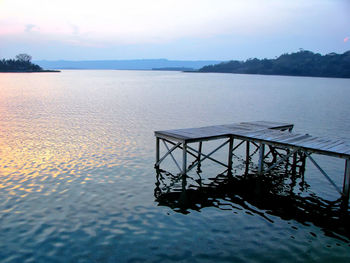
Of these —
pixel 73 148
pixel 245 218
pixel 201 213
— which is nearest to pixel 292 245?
pixel 245 218

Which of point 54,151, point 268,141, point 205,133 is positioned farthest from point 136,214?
point 54,151

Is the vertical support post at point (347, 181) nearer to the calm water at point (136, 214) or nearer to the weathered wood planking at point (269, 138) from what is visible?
the weathered wood planking at point (269, 138)

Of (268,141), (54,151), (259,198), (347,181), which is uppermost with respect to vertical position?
(268,141)

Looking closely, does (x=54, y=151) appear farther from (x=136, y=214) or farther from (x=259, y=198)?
(x=259, y=198)

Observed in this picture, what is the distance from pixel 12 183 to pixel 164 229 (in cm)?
950

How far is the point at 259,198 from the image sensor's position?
1546cm

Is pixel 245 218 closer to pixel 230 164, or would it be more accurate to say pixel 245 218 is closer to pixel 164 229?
pixel 164 229

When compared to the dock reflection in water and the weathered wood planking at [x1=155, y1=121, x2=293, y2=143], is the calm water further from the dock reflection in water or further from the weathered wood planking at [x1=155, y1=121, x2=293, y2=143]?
the weathered wood planking at [x1=155, y1=121, x2=293, y2=143]

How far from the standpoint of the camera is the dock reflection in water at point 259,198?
13273 millimetres

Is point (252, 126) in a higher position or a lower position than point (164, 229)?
higher

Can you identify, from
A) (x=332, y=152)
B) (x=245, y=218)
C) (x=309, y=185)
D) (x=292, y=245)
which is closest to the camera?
(x=292, y=245)

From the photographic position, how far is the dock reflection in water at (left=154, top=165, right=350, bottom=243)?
13.3 metres

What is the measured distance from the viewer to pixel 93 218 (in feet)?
41.6

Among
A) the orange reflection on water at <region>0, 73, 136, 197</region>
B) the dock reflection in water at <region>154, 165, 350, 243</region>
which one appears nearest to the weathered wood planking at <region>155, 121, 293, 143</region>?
the dock reflection in water at <region>154, 165, 350, 243</region>
